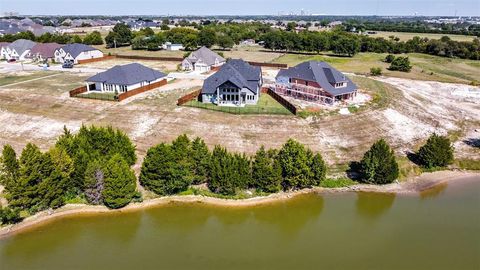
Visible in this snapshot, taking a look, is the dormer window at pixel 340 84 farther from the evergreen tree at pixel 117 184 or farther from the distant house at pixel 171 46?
the distant house at pixel 171 46

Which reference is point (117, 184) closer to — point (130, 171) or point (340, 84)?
point (130, 171)

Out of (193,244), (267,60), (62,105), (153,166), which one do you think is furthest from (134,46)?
(193,244)

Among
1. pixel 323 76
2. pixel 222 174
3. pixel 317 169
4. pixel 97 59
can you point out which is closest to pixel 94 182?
pixel 222 174

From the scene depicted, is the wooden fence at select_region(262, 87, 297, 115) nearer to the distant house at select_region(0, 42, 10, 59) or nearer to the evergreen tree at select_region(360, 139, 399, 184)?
the evergreen tree at select_region(360, 139, 399, 184)

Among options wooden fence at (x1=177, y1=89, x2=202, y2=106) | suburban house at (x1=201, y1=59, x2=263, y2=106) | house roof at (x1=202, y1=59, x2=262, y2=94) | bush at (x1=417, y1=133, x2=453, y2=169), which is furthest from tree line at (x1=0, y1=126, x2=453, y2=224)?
house roof at (x1=202, y1=59, x2=262, y2=94)

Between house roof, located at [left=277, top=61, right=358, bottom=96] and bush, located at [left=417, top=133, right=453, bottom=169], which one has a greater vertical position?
house roof, located at [left=277, top=61, right=358, bottom=96]
